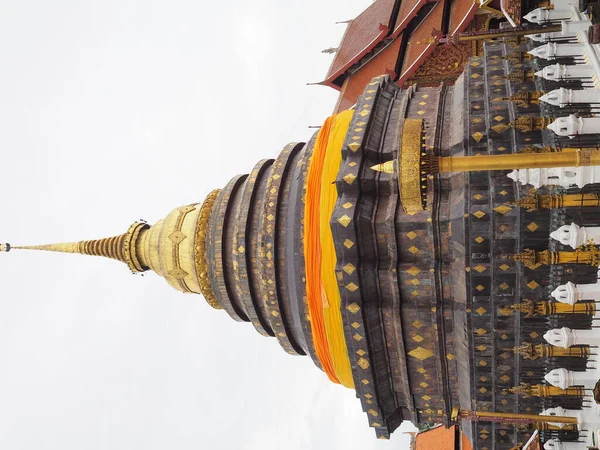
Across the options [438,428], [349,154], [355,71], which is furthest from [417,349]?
[355,71]

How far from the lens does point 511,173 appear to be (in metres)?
9.76

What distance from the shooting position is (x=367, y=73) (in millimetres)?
23266

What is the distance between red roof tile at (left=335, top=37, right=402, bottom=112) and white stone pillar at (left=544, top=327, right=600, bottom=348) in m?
13.3

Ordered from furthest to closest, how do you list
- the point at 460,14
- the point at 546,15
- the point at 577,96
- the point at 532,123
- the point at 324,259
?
the point at 460,14, the point at 546,15, the point at 324,259, the point at 532,123, the point at 577,96

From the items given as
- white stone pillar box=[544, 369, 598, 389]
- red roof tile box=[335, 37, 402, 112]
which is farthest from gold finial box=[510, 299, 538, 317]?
red roof tile box=[335, 37, 402, 112]

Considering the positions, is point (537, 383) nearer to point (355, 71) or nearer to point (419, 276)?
point (419, 276)

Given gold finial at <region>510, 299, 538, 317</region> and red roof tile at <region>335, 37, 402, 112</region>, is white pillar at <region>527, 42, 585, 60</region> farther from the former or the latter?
red roof tile at <region>335, 37, 402, 112</region>

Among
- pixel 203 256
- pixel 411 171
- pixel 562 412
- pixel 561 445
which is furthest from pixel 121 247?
pixel 561 445

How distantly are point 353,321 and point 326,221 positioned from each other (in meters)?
2.31

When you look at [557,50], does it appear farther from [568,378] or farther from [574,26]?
[568,378]

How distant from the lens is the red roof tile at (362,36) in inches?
894

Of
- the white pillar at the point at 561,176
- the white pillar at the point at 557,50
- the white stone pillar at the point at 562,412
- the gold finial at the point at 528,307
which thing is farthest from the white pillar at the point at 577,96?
the white stone pillar at the point at 562,412

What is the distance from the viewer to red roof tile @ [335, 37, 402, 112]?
21781mm

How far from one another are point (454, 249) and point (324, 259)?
2948mm
